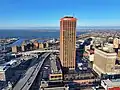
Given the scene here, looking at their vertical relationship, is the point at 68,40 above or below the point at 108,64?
above

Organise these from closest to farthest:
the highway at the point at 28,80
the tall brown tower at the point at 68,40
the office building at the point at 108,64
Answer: the highway at the point at 28,80, the office building at the point at 108,64, the tall brown tower at the point at 68,40

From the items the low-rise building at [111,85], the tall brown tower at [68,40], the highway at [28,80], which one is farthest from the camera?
the tall brown tower at [68,40]

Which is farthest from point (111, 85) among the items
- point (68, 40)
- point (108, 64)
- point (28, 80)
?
point (28, 80)

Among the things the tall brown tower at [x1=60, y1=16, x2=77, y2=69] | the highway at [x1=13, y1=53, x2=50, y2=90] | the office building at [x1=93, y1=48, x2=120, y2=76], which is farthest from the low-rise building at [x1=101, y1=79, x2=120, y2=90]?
the highway at [x1=13, y1=53, x2=50, y2=90]

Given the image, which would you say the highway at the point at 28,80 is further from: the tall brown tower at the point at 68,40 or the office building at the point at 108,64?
the office building at the point at 108,64

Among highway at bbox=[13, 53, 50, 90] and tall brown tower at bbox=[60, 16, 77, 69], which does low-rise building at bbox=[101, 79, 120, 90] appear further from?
highway at bbox=[13, 53, 50, 90]

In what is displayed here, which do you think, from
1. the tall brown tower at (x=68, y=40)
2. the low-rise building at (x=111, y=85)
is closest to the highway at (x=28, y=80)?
the tall brown tower at (x=68, y=40)

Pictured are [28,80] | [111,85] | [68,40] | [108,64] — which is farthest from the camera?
[68,40]

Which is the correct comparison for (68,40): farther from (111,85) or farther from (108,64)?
(111,85)
